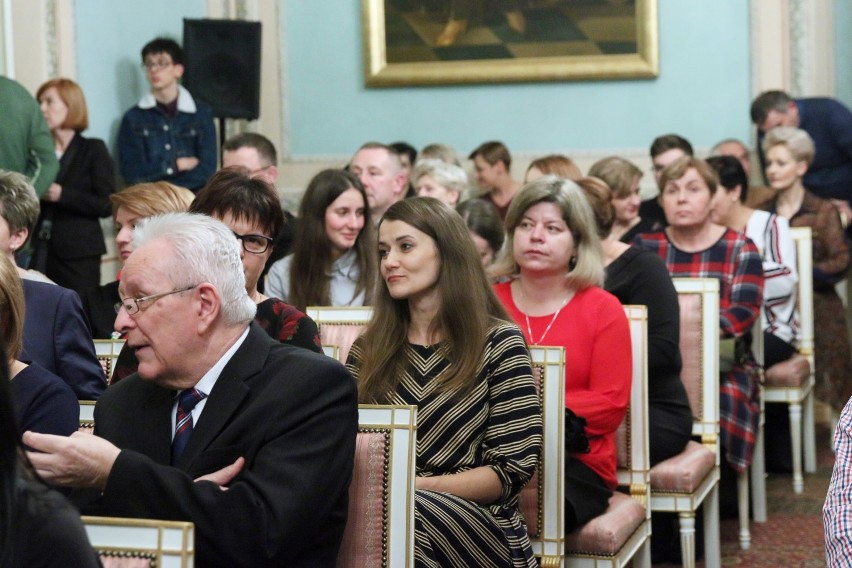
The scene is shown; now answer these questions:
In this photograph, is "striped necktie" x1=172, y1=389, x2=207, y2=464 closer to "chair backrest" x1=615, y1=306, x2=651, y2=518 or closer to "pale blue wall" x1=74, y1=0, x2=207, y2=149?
"chair backrest" x1=615, y1=306, x2=651, y2=518

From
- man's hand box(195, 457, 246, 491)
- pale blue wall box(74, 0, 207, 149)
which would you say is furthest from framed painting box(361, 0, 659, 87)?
man's hand box(195, 457, 246, 491)

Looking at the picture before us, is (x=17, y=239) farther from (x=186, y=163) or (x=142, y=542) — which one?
(x=186, y=163)

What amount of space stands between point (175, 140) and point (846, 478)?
6.29 meters

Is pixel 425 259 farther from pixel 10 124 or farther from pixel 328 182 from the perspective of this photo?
pixel 10 124

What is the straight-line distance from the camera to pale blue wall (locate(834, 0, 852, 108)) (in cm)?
838

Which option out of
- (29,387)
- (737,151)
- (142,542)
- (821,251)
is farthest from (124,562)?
(737,151)

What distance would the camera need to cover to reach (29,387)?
262cm

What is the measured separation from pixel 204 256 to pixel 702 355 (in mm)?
2628

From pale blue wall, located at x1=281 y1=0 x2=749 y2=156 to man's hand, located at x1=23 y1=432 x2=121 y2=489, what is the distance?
282 inches

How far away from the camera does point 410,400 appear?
321cm

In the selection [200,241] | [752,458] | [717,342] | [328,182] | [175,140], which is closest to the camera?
[200,241]

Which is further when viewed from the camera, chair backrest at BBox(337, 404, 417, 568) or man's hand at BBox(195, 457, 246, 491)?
chair backrest at BBox(337, 404, 417, 568)

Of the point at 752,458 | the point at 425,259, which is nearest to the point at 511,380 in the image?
the point at 425,259

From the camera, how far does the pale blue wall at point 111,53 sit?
24.8 feet
